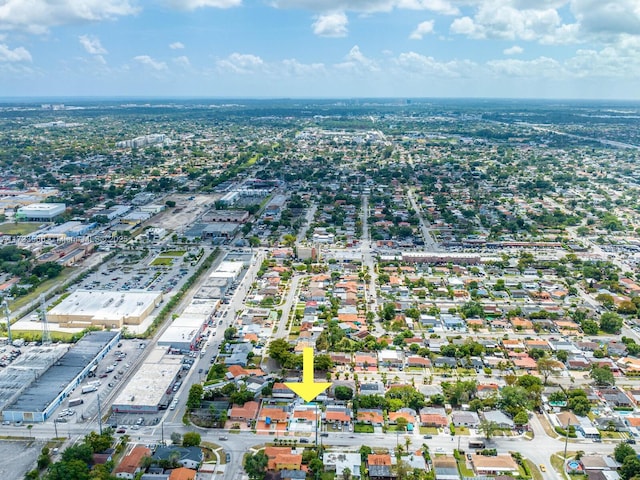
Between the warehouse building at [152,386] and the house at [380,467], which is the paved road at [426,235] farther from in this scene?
the house at [380,467]

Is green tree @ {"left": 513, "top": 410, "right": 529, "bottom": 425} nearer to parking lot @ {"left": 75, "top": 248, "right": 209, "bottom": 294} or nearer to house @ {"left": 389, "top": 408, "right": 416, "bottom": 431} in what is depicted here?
house @ {"left": 389, "top": 408, "right": 416, "bottom": 431}

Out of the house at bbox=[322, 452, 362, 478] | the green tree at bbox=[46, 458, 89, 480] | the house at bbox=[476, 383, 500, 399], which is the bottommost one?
the house at bbox=[322, 452, 362, 478]

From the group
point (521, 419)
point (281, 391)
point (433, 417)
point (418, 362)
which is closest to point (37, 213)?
point (281, 391)

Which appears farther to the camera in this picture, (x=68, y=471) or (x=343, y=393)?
(x=343, y=393)

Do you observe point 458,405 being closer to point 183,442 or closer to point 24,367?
point 183,442

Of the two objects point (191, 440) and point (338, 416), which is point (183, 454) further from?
point (338, 416)

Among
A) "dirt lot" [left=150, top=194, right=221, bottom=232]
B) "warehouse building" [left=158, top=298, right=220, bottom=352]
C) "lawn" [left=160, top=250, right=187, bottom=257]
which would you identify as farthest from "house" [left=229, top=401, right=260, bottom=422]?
"dirt lot" [left=150, top=194, right=221, bottom=232]
